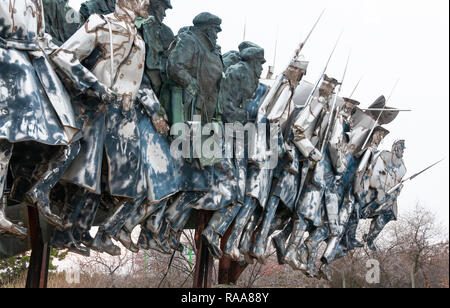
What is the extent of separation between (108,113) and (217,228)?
248 centimetres

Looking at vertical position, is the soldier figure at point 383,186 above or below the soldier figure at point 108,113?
above

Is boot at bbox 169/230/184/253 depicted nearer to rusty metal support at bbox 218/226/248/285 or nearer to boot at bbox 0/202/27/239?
rusty metal support at bbox 218/226/248/285

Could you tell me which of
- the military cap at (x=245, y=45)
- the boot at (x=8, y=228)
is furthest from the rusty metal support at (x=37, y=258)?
the military cap at (x=245, y=45)

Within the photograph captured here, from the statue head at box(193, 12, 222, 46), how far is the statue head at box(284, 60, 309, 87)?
5.29 feet

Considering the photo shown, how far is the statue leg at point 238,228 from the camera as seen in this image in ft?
29.2

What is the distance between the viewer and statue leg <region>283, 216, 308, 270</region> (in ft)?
34.1

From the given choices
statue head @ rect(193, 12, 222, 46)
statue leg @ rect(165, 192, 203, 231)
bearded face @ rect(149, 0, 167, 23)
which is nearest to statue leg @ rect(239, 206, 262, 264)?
statue leg @ rect(165, 192, 203, 231)

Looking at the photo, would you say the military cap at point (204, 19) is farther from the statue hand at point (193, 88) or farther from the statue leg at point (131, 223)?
the statue leg at point (131, 223)

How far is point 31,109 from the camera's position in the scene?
5.56 m

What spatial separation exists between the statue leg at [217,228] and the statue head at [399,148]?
4.87m

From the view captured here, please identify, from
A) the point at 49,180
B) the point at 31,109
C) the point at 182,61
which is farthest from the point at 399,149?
the point at 31,109

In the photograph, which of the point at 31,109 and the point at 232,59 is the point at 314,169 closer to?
the point at 232,59
